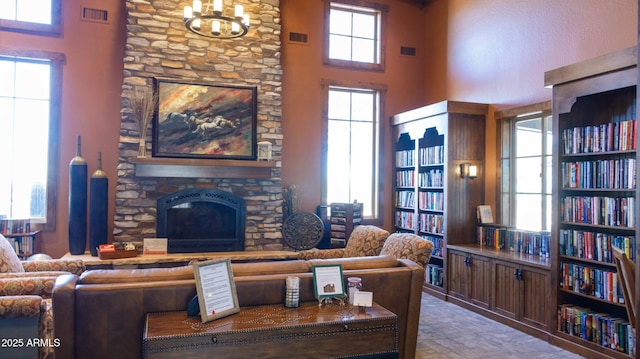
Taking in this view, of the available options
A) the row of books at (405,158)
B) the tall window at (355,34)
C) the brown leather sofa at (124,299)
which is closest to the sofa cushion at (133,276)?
the brown leather sofa at (124,299)

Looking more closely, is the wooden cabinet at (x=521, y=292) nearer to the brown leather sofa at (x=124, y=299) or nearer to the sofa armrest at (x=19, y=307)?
the brown leather sofa at (x=124, y=299)

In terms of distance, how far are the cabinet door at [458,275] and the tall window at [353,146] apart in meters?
1.82

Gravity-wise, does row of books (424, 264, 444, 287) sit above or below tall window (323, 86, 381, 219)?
below

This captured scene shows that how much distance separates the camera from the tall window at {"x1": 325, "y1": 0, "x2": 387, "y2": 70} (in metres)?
7.31

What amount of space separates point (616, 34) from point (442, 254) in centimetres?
329

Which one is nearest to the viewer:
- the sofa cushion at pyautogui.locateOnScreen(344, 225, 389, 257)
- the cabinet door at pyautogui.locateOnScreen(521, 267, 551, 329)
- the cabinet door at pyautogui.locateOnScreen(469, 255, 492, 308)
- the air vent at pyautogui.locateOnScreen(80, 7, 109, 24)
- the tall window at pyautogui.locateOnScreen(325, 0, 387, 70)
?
the cabinet door at pyautogui.locateOnScreen(521, 267, 551, 329)

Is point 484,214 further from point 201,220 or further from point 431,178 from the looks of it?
point 201,220

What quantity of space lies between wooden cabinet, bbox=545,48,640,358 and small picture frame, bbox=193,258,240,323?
3273 millimetres

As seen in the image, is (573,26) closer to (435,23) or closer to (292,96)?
(435,23)

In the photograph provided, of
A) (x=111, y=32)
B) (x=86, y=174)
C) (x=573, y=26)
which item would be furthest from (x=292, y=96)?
(x=573, y=26)

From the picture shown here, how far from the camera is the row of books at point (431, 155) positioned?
20.6 ft

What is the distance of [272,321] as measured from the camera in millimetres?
2641

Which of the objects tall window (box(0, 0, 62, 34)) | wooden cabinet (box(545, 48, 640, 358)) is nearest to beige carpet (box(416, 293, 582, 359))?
wooden cabinet (box(545, 48, 640, 358))

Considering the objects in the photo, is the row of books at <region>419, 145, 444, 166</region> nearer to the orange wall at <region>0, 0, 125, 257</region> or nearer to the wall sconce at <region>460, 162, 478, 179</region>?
the wall sconce at <region>460, 162, 478, 179</region>
